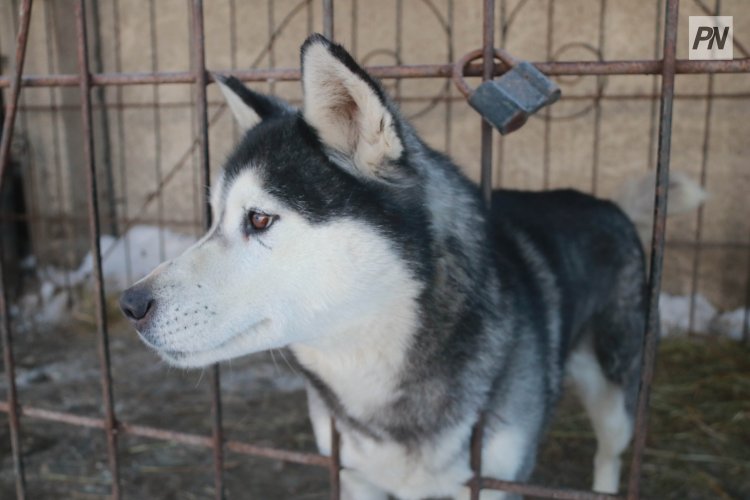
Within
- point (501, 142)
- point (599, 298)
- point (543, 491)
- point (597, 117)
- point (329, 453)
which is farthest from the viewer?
point (501, 142)

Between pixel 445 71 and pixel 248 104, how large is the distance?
21.9 inches

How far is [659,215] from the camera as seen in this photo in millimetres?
1315

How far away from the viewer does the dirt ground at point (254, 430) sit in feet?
8.49

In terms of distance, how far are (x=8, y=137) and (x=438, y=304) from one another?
1310mm

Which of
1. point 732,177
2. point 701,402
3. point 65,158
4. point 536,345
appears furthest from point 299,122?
point 65,158

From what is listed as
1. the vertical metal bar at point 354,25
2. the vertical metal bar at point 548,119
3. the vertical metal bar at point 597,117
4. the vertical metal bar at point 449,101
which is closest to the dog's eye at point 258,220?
the vertical metal bar at point 449,101

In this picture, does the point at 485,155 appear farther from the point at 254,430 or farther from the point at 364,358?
the point at 254,430

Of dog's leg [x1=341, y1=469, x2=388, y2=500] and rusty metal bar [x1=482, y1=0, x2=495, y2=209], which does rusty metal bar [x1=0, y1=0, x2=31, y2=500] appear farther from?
rusty metal bar [x1=482, y1=0, x2=495, y2=209]

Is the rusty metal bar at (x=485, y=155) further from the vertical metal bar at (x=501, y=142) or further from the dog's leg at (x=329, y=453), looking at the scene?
the vertical metal bar at (x=501, y=142)

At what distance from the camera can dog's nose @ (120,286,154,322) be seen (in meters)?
1.35

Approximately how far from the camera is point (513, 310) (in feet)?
5.53

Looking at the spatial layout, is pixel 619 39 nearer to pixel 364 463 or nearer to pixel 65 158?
pixel 364 463

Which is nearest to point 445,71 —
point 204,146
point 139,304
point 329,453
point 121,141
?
point 204,146

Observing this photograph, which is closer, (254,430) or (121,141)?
(254,430)
